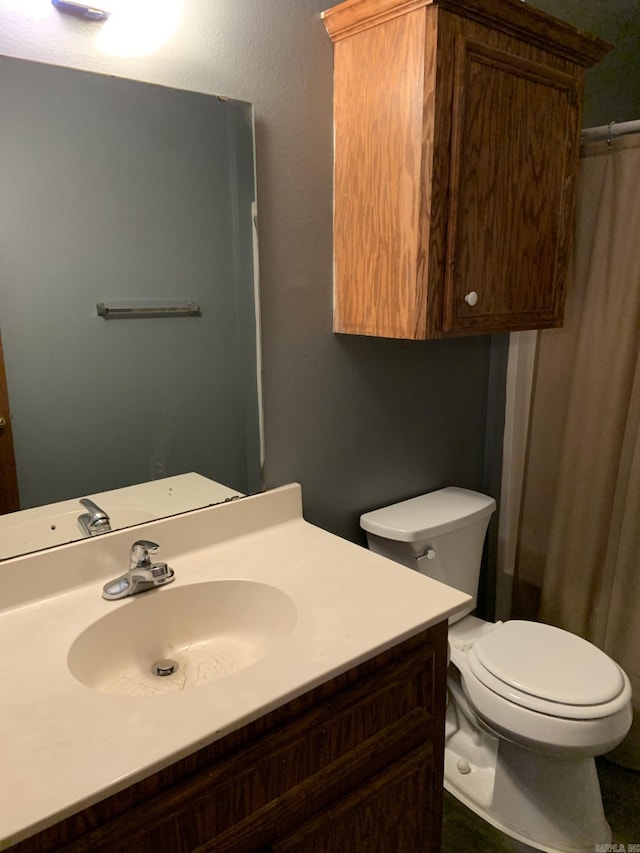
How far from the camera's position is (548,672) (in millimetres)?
1504

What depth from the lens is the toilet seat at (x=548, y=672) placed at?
4.64ft

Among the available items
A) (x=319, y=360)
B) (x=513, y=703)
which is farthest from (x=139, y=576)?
(x=513, y=703)

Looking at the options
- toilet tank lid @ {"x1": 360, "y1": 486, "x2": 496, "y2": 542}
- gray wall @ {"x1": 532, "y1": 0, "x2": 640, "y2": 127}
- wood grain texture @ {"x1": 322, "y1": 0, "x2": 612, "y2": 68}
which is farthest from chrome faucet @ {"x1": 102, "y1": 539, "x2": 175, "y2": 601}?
gray wall @ {"x1": 532, "y1": 0, "x2": 640, "y2": 127}

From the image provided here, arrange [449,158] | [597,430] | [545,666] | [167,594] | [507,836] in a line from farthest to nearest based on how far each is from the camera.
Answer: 1. [597,430]
2. [507,836]
3. [545,666]
4. [449,158]
5. [167,594]

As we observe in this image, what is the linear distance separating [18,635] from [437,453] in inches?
49.3

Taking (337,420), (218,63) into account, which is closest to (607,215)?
(337,420)

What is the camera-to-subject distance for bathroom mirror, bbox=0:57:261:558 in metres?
1.09

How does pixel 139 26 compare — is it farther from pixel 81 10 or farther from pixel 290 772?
pixel 290 772

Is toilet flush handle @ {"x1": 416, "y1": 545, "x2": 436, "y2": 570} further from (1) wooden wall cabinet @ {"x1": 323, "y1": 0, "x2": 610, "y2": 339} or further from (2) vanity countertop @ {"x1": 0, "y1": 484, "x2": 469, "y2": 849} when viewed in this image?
(1) wooden wall cabinet @ {"x1": 323, "y1": 0, "x2": 610, "y2": 339}

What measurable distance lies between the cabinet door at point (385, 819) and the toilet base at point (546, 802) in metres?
0.49

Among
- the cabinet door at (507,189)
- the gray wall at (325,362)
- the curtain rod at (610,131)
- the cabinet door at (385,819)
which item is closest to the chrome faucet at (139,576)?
the gray wall at (325,362)

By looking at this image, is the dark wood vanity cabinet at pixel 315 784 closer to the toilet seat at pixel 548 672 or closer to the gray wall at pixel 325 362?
the toilet seat at pixel 548 672

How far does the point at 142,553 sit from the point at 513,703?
3.05 feet

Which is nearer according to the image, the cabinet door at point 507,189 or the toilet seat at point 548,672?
the cabinet door at point 507,189
